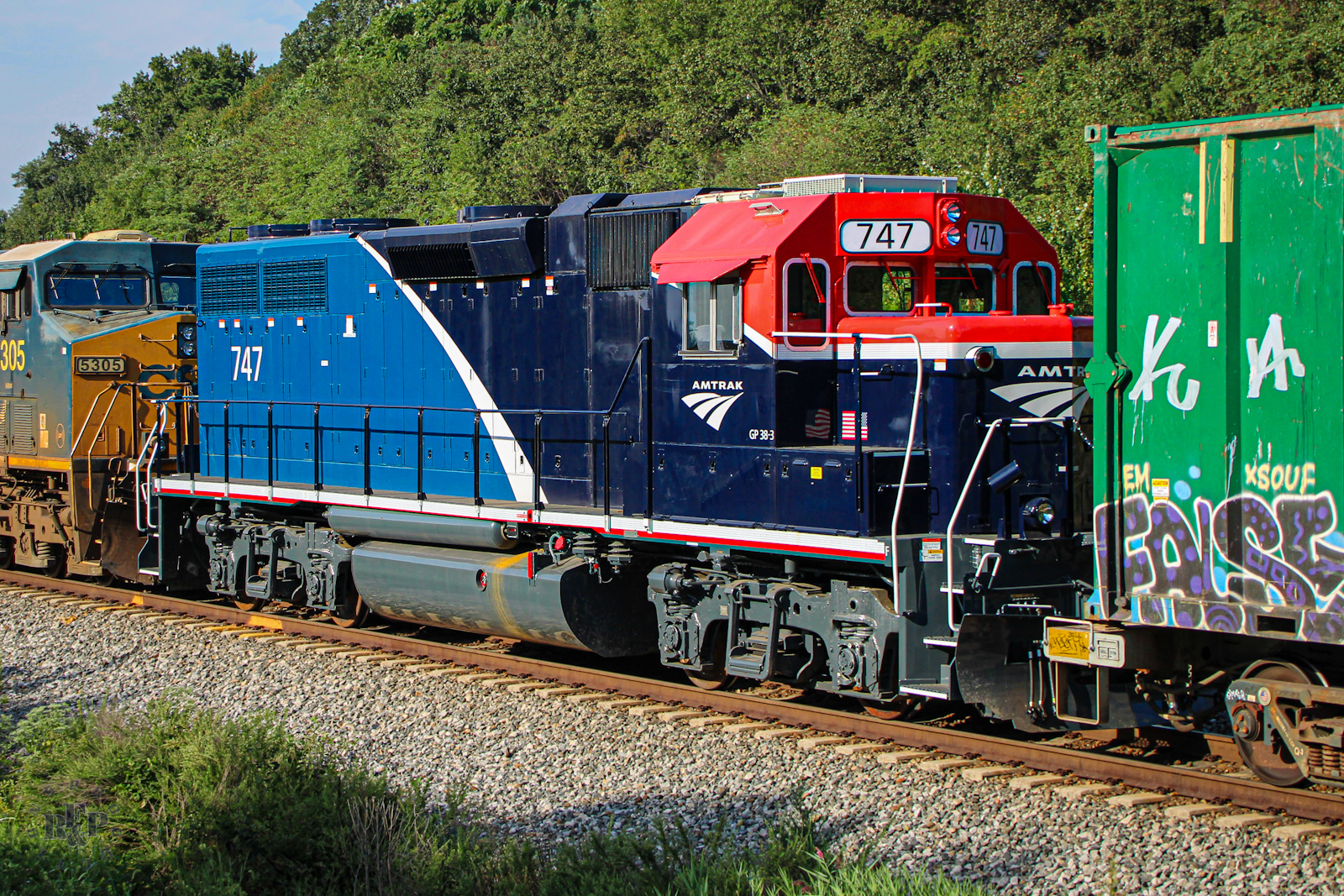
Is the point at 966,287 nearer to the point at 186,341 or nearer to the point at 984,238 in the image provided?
the point at 984,238

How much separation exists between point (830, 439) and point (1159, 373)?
2.58m

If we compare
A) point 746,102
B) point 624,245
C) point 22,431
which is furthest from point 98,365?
point 746,102

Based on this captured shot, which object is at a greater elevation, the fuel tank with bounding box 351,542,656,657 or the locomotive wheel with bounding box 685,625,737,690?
the fuel tank with bounding box 351,542,656,657

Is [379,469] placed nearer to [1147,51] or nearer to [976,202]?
[976,202]

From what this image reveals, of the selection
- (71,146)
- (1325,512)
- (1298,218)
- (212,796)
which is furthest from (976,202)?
(71,146)

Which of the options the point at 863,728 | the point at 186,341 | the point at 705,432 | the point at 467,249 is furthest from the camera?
the point at 186,341

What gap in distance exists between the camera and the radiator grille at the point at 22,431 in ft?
51.1

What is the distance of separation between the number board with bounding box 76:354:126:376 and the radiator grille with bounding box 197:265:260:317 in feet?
4.67

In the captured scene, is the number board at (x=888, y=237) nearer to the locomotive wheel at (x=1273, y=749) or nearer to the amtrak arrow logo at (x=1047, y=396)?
the amtrak arrow logo at (x=1047, y=396)

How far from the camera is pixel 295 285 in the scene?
1311cm

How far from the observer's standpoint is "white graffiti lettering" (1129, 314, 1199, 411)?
6.46m

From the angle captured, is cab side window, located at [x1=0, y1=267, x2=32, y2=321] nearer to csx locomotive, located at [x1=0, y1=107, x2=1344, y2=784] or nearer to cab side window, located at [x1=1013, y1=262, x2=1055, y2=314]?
csx locomotive, located at [x1=0, y1=107, x2=1344, y2=784]

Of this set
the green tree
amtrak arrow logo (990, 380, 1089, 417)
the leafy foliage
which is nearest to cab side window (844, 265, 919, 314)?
amtrak arrow logo (990, 380, 1089, 417)

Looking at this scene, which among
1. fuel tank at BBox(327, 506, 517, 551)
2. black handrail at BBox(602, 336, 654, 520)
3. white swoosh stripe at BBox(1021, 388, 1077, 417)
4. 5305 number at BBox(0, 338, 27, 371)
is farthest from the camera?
5305 number at BBox(0, 338, 27, 371)
